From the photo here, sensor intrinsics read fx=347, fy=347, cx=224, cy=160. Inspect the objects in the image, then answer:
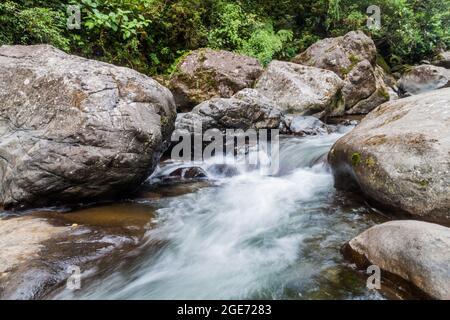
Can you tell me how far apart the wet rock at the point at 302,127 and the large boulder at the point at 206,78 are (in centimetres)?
187

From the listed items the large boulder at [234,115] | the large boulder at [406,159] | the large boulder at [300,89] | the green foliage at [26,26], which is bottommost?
the large boulder at [406,159]

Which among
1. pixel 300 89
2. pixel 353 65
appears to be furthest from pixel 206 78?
pixel 353 65

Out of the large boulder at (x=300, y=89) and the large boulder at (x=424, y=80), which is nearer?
the large boulder at (x=300, y=89)

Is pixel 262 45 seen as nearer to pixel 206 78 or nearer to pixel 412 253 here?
pixel 206 78

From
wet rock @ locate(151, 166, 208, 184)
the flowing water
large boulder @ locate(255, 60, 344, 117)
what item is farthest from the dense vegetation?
the flowing water

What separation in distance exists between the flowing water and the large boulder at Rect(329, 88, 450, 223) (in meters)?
0.39

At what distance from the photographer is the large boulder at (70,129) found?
4.29m

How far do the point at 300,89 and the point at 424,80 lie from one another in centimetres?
789

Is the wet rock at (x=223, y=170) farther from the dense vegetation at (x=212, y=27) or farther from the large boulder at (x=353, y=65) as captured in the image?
the large boulder at (x=353, y=65)

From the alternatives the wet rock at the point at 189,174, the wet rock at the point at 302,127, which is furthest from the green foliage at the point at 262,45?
the wet rock at the point at 189,174

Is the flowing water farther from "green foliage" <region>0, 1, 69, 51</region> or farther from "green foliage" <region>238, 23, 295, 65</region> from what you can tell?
"green foliage" <region>238, 23, 295, 65</region>

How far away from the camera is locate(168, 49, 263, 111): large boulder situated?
920 centimetres

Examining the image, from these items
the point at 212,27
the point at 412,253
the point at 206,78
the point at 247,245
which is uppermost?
the point at 212,27

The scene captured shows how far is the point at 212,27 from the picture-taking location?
38.1 ft
